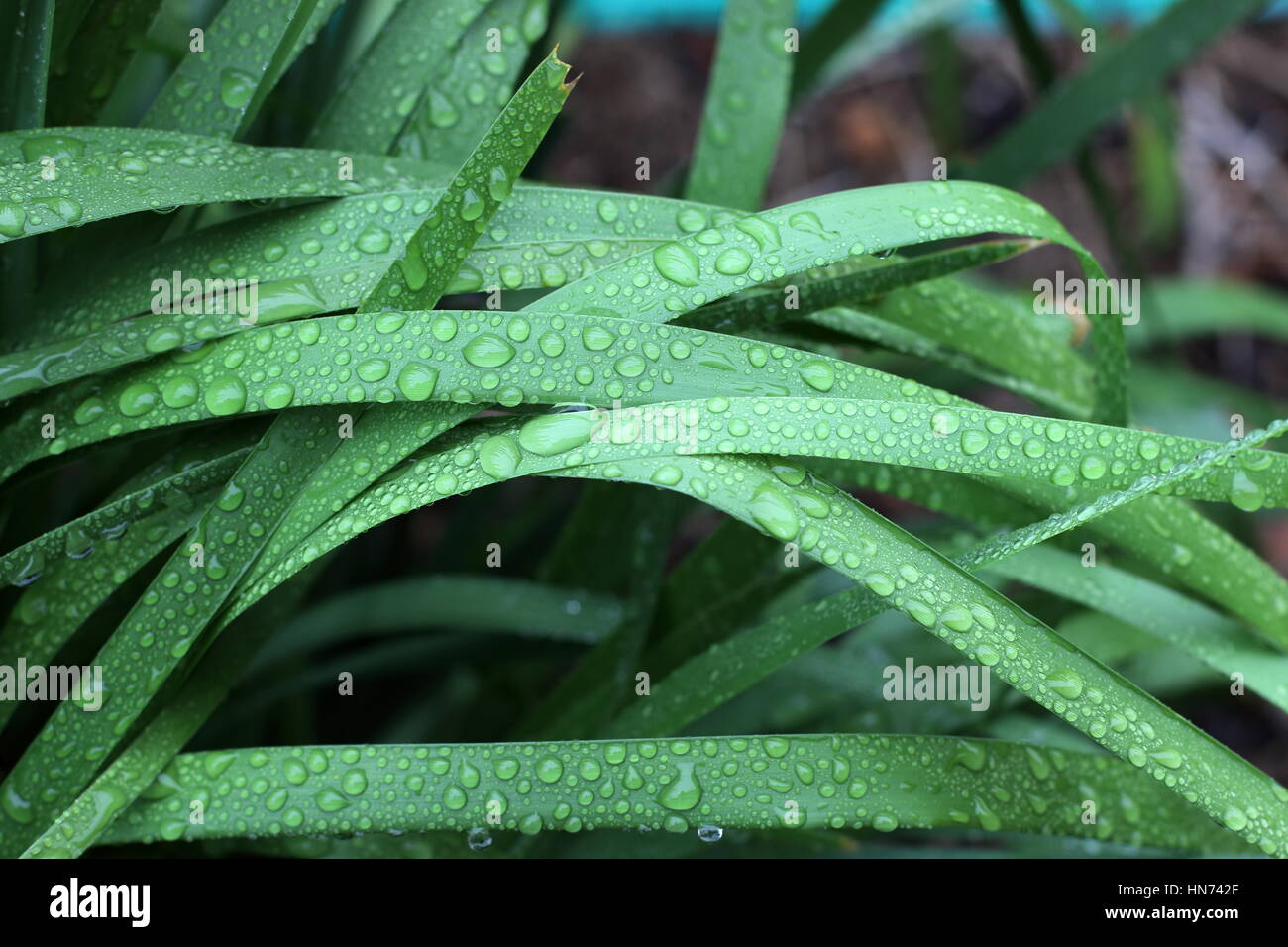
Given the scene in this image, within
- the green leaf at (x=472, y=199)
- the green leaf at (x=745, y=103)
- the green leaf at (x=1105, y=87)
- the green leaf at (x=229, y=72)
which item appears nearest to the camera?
the green leaf at (x=472, y=199)

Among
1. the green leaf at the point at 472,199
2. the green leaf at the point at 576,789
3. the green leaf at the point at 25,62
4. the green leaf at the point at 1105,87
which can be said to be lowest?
the green leaf at the point at 576,789

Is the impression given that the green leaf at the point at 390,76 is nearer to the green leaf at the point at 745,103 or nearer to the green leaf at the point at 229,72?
the green leaf at the point at 229,72

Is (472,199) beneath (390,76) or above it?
beneath

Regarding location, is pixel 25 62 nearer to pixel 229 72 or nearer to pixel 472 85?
pixel 229 72

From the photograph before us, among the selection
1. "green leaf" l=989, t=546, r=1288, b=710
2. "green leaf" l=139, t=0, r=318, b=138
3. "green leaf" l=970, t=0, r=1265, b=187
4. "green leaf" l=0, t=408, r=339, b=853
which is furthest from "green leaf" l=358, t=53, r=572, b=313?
"green leaf" l=970, t=0, r=1265, b=187

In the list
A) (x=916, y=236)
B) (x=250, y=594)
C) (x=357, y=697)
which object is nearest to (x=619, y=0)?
(x=357, y=697)

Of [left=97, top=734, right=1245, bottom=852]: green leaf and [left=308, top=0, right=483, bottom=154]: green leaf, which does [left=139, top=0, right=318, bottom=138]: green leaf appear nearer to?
[left=308, top=0, right=483, bottom=154]: green leaf

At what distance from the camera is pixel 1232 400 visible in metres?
1.70

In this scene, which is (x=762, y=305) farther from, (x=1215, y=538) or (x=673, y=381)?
(x=1215, y=538)

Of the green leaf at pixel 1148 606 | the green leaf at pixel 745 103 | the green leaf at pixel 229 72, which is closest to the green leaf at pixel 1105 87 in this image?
the green leaf at pixel 745 103

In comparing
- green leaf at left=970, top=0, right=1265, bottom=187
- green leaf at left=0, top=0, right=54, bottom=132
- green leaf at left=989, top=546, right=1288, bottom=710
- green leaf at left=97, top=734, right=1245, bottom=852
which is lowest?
green leaf at left=97, top=734, right=1245, bottom=852

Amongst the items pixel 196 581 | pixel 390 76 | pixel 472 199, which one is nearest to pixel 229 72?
pixel 390 76

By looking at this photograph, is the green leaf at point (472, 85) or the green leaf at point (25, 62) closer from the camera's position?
the green leaf at point (25, 62)

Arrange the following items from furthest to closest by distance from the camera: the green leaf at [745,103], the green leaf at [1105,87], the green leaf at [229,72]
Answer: the green leaf at [1105,87] → the green leaf at [745,103] → the green leaf at [229,72]
